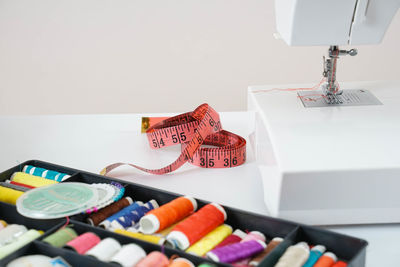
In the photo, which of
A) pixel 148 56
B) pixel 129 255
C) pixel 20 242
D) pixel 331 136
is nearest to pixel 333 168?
pixel 331 136

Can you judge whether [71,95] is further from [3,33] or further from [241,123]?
[241,123]

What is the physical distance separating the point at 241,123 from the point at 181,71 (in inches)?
94.4

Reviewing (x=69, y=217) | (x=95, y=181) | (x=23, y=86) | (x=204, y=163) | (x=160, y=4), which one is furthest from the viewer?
(x=23, y=86)

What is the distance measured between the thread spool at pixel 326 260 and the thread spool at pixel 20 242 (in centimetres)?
67

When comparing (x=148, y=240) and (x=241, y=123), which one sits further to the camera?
(x=241, y=123)

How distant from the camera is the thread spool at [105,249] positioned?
118 centimetres

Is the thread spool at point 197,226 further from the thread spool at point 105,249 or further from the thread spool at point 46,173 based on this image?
the thread spool at point 46,173

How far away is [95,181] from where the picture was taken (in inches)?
62.9

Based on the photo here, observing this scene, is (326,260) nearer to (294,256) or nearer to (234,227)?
(294,256)

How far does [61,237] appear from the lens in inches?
49.5

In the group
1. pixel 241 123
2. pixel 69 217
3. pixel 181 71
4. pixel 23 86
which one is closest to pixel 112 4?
pixel 181 71

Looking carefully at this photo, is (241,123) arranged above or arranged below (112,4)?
below

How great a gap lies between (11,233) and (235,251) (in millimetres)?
575

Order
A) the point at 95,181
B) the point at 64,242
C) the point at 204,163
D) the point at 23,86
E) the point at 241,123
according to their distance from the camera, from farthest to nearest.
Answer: the point at 23,86 < the point at 241,123 < the point at 204,163 < the point at 95,181 < the point at 64,242
